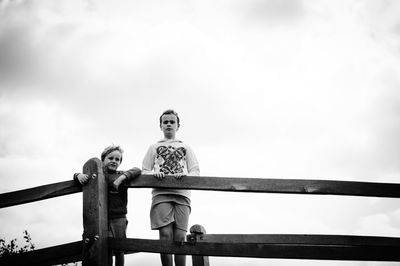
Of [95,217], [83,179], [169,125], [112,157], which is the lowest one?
[95,217]

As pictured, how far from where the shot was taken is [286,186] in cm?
363

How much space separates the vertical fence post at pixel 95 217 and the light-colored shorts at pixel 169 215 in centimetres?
73

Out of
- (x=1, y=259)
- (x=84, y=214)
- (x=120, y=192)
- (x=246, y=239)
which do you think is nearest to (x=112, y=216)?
(x=120, y=192)

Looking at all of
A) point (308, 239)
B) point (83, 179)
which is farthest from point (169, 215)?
point (308, 239)

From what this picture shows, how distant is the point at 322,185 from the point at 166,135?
206 centimetres

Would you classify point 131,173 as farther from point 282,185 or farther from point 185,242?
point 282,185

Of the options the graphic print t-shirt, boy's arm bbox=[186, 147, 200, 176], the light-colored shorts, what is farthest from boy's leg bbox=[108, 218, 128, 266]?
boy's arm bbox=[186, 147, 200, 176]

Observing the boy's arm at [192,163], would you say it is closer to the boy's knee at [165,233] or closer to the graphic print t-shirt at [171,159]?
the graphic print t-shirt at [171,159]

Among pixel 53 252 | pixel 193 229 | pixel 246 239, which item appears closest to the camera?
pixel 53 252

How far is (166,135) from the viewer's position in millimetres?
4961

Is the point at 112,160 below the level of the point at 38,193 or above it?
above

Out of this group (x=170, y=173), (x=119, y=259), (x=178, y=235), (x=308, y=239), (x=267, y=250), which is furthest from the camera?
(x=308, y=239)

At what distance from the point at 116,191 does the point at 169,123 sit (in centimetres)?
135

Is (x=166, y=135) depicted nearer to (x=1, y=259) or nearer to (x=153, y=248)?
(x=153, y=248)
